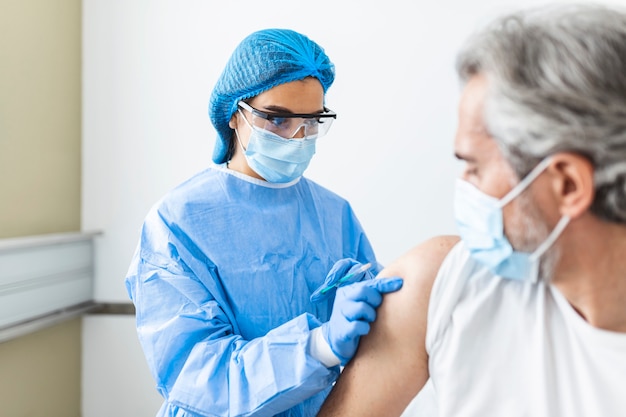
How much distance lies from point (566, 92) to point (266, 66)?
2.67ft

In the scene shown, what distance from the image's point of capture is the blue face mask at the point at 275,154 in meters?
1.60

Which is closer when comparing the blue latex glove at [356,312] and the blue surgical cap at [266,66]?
the blue latex glove at [356,312]

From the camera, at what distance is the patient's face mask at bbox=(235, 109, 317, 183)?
1603 millimetres

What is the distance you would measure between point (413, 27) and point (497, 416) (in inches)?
70.7

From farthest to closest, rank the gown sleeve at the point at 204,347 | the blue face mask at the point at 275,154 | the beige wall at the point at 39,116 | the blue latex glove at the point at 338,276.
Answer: the beige wall at the point at 39,116, the blue face mask at the point at 275,154, the blue latex glove at the point at 338,276, the gown sleeve at the point at 204,347

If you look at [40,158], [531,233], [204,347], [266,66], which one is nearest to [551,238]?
[531,233]

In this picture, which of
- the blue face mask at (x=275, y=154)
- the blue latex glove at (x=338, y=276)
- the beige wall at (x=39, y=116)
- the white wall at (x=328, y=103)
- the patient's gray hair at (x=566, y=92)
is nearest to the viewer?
the patient's gray hair at (x=566, y=92)

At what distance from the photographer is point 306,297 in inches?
62.0

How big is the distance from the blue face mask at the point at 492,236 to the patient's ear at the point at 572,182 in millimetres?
32

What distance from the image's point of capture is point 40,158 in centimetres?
252

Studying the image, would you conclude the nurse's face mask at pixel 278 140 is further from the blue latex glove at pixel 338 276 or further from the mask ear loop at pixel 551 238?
the mask ear loop at pixel 551 238

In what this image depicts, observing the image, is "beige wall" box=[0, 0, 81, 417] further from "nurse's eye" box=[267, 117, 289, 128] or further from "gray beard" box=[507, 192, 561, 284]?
"gray beard" box=[507, 192, 561, 284]

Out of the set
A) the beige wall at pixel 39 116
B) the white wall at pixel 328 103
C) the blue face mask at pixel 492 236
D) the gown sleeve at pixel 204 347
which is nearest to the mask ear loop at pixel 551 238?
the blue face mask at pixel 492 236

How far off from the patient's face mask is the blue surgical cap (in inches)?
2.8
